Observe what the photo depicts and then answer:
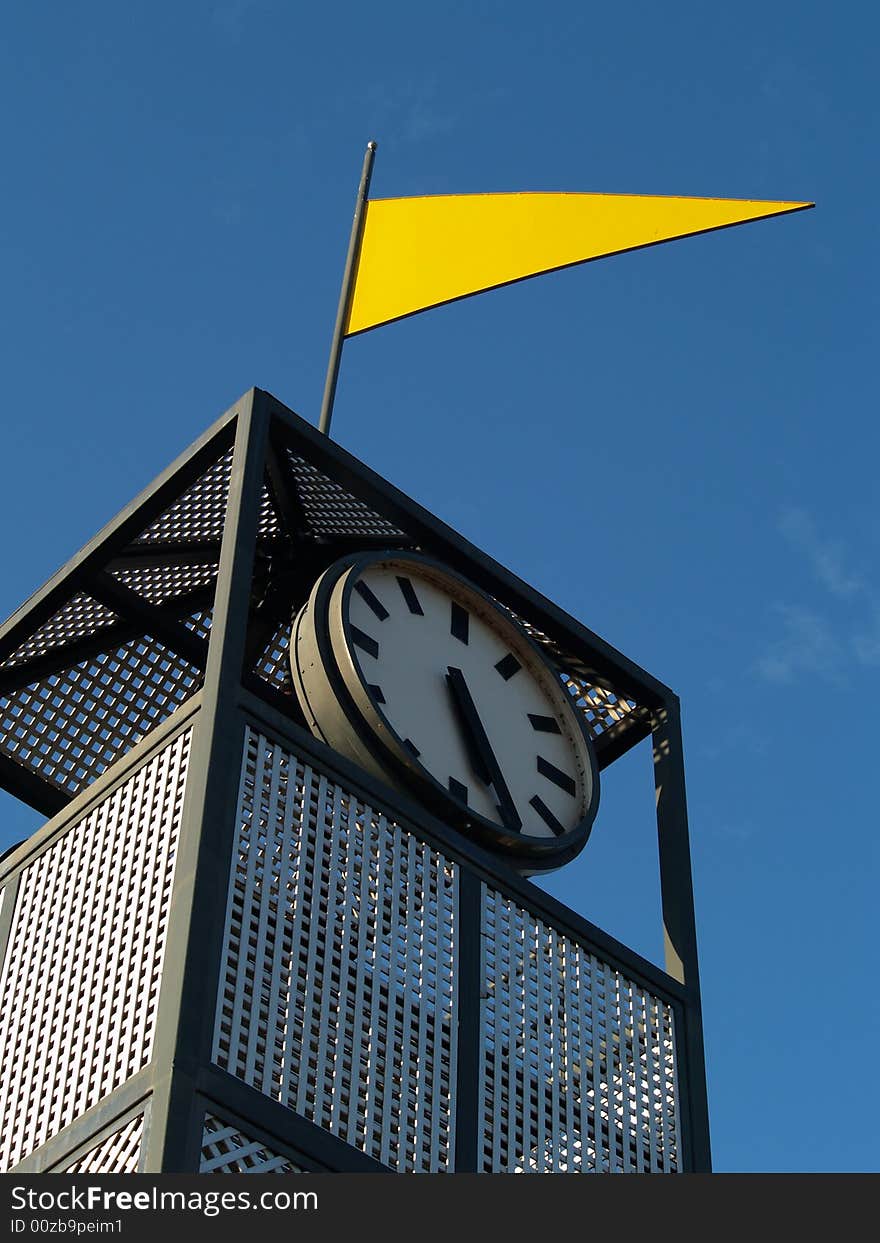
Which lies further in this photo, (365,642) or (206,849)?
(365,642)

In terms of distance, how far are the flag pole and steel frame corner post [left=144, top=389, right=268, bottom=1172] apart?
2.45 m


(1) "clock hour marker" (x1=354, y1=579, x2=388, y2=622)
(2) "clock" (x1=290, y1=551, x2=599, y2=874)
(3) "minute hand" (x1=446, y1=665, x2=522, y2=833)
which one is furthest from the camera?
(1) "clock hour marker" (x1=354, y1=579, x2=388, y2=622)

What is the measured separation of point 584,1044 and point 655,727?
3.58m

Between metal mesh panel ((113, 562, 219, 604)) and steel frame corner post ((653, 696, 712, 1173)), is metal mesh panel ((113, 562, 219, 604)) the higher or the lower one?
the higher one

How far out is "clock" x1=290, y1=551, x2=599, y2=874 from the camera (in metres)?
17.2

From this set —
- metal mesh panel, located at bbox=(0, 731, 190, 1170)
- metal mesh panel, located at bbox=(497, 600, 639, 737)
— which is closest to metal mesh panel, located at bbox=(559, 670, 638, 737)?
metal mesh panel, located at bbox=(497, 600, 639, 737)

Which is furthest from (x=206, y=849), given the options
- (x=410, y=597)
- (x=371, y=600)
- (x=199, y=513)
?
(x=199, y=513)

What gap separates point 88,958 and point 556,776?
4370mm

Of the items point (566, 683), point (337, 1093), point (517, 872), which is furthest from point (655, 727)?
point (337, 1093)

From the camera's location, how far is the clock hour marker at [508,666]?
18953 mm

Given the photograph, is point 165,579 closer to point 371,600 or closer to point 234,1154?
point 371,600

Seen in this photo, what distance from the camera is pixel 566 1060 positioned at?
16.7 meters

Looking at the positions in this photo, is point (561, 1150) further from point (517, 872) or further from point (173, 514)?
point (173, 514)

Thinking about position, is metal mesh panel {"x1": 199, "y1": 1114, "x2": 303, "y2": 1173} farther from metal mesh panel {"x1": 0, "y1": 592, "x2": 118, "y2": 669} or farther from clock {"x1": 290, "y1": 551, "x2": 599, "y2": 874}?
metal mesh panel {"x1": 0, "y1": 592, "x2": 118, "y2": 669}
